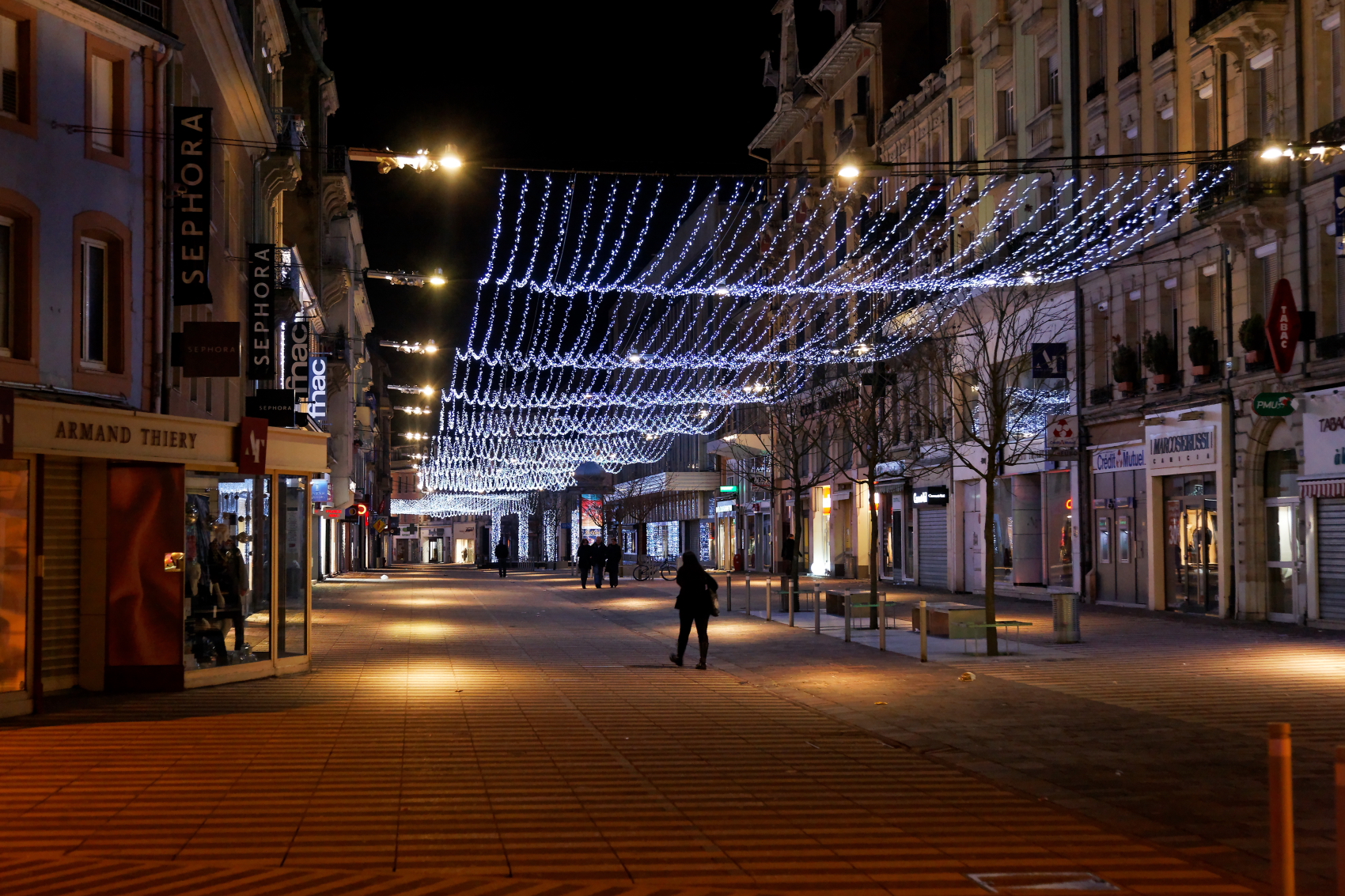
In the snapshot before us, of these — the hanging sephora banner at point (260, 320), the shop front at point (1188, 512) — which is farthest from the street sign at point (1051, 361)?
the hanging sephora banner at point (260, 320)

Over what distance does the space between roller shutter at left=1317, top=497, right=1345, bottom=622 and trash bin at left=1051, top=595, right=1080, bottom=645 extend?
638cm

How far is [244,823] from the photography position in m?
9.45

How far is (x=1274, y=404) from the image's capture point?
89.6 feet

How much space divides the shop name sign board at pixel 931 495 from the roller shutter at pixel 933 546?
1.06ft

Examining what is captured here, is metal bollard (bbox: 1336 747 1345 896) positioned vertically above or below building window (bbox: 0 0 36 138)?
Result: below

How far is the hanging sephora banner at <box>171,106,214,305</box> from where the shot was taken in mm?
18328

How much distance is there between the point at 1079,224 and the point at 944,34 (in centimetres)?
1569

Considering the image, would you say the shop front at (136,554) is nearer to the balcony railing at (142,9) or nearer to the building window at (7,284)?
the building window at (7,284)

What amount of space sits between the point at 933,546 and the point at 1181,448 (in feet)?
53.1

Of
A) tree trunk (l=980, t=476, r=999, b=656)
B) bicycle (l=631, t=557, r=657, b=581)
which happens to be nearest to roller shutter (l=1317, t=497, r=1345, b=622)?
tree trunk (l=980, t=476, r=999, b=656)

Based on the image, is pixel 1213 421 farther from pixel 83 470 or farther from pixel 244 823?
pixel 244 823

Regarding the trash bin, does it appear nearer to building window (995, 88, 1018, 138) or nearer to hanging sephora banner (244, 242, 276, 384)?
hanging sephora banner (244, 242, 276, 384)

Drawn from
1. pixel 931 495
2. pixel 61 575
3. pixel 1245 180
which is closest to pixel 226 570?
pixel 61 575

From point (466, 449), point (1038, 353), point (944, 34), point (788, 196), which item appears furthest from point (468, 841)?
point (466, 449)
